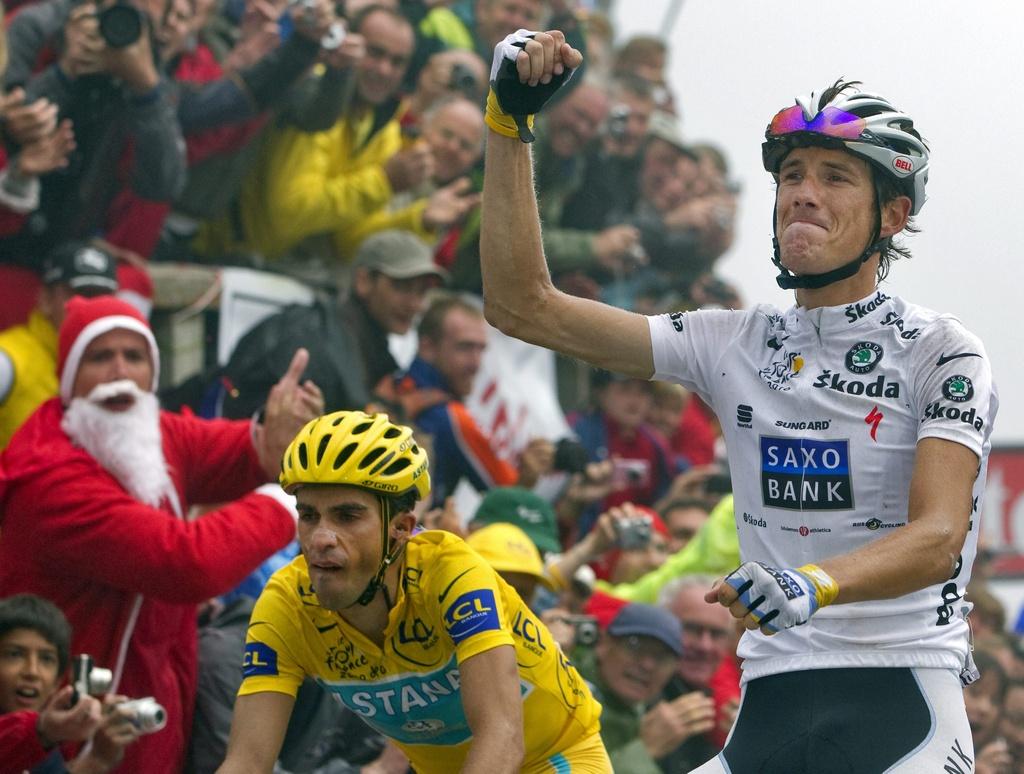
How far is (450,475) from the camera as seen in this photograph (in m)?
9.80

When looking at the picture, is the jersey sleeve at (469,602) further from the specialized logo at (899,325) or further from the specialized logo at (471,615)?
the specialized logo at (899,325)

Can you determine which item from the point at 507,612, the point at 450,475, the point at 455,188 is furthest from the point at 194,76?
the point at 507,612

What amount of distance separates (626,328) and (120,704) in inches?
84.5

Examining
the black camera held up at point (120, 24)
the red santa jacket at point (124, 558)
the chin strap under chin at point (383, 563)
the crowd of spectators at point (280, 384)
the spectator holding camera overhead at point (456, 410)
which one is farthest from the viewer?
the spectator holding camera overhead at point (456, 410)

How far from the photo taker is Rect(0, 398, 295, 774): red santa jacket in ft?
20.6

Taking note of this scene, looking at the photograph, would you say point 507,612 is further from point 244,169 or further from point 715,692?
point 244,169

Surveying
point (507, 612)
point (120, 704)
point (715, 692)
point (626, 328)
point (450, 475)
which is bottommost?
point (715, 692)

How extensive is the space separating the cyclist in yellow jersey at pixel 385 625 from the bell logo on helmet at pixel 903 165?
1.64m

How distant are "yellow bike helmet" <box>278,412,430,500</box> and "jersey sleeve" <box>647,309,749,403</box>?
846 millimetres

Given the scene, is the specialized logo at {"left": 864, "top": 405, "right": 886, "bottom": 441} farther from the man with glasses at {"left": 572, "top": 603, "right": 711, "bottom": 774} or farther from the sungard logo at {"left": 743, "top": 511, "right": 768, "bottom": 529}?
the man with glasses at {"left": 572, "top": 603, "right": 711, "bottom": 774}

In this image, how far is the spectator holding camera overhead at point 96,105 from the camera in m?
8.15

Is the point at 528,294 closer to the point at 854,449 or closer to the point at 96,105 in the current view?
the point at 854,449

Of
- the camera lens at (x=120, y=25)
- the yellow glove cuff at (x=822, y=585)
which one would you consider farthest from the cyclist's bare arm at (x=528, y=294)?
the camera lens at (x=120, y=25)

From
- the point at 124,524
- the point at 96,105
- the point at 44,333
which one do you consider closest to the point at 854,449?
the point at 124,524
